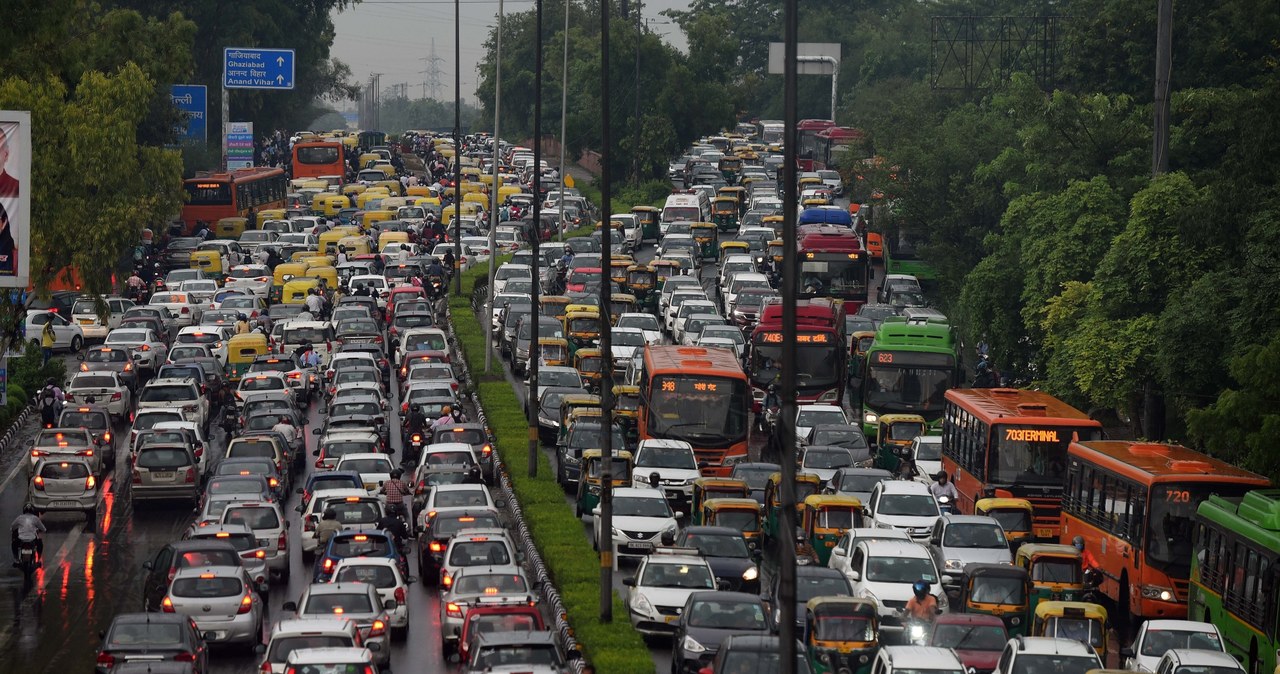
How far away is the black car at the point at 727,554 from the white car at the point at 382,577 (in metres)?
4.64

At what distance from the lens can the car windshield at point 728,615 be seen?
25766mm

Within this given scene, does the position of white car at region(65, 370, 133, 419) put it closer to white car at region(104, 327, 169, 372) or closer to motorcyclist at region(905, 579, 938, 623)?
white car at region(104, 327, 169, 372)

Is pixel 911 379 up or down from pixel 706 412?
up

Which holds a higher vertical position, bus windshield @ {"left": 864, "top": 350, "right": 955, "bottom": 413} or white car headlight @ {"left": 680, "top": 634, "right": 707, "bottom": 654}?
bus windshield @ {"left": 864, "top": 350, "right": 955, "bottom": 413}

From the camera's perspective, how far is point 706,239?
8400cm

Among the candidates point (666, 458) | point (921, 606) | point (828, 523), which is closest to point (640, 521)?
point (828, 523)

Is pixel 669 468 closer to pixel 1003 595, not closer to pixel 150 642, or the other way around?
pixel 1003 595

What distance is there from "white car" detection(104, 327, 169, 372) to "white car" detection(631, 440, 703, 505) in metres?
20.3

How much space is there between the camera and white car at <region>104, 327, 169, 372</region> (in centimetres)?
5459

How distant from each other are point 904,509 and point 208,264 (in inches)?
1840

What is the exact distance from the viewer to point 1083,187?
47.1 metres

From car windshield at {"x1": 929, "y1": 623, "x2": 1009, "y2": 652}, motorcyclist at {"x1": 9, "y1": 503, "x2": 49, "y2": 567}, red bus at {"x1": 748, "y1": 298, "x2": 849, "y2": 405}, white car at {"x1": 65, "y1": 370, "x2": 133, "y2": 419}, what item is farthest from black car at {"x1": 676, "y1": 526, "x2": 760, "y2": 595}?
white car at {"x1": 65, "y1": 370, "x2": 133, "y2": 419}

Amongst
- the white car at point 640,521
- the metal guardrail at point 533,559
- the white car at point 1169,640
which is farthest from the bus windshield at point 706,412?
the white car at point 1169,640

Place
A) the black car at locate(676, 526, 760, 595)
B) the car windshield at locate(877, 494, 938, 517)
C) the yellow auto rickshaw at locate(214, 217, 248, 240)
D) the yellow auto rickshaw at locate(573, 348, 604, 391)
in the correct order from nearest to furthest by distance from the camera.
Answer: the black car at locate(676, 526, 760, 595)
the car windshield at locate(877, 494, 938, 517)
the yellow auto rickshaw at locate(573, 348, 604, 391)
the yellow auto rickshaw at locate(214, 217, 248, 240)
